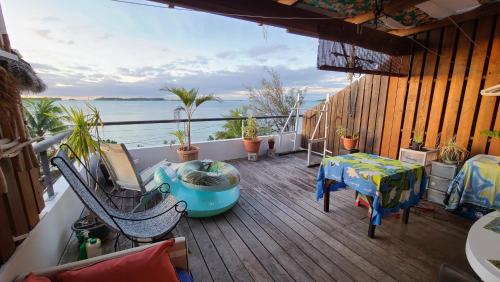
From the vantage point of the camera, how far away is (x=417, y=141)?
3.29 meters

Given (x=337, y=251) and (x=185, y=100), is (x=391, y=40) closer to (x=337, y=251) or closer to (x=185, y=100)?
(x=337, y=251)

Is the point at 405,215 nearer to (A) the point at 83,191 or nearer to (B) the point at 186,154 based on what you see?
(A) the point at 83,191

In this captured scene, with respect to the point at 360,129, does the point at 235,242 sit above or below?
below

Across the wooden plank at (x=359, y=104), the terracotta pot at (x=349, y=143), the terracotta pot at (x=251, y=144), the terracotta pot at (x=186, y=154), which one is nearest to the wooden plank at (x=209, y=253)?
the terracotta pot at (x=186, y=154)

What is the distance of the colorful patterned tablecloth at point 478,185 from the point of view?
225cm

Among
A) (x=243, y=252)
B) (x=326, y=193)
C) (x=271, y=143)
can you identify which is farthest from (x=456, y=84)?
(x=243, y=252)

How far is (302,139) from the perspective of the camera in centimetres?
582

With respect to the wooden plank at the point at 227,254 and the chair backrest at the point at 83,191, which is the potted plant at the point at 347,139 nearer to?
the wooden plank at the point at 227,254

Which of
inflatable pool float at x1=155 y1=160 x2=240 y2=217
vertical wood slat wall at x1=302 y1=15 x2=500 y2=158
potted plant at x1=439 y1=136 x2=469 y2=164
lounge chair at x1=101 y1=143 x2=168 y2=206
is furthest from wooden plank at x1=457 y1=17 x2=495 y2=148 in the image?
lounge chair at x1=101 y1=143 x2=168 y2=206

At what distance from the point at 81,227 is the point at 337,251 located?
94.2 inches

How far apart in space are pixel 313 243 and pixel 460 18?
12.1 ft

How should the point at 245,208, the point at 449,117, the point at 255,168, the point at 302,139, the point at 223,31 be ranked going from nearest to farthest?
the point at 245,208 → the point at 449,117 → the point at 255,168 → the point at 302,139 → the point at 223,31

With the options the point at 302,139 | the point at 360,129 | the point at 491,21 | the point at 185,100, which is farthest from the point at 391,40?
the point at 185,100

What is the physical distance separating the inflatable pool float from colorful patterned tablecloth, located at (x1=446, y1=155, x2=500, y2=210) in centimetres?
270
